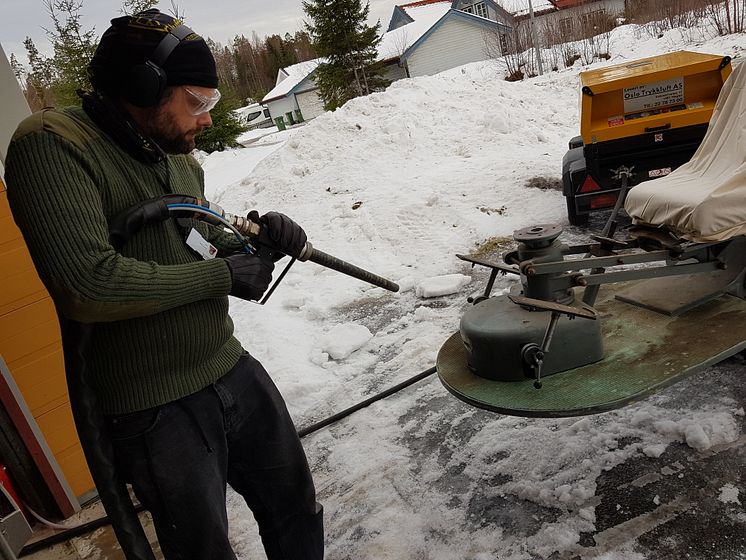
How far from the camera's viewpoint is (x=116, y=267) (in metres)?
1.49

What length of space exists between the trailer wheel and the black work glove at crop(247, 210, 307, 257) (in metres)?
4.74

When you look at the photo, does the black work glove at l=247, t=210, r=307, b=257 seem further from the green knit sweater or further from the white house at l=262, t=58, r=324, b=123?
the white house at l=262, t=58, r=324, b=123

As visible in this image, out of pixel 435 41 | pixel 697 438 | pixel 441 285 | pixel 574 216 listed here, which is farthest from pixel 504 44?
pixel 697 438

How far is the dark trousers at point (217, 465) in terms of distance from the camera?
1721 mm

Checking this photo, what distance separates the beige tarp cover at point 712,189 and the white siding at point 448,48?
2991 centimetres

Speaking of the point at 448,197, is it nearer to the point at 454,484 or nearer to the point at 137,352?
the point at 454,484

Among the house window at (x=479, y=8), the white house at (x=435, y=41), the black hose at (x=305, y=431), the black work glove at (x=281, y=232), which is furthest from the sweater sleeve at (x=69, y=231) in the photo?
the house window at (x=479, y=8)

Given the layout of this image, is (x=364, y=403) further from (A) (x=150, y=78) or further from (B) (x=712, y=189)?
(A) (x=150, y=78)

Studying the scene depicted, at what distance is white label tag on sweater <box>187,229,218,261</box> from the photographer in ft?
5.94

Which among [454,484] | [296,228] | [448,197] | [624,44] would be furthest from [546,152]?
[624,44]

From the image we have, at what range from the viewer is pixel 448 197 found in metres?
7.76

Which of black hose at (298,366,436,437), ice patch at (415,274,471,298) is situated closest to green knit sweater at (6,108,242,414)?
black hose at (298,366,436,437)

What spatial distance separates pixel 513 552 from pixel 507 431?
2.89 ft

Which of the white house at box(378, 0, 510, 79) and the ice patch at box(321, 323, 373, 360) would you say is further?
the white house at box(378, 0, 510, 79)
